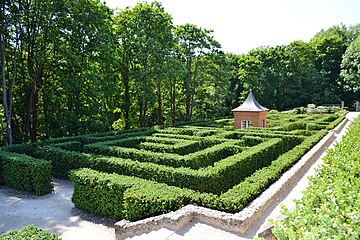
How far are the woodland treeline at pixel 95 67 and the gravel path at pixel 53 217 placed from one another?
28.3 feet

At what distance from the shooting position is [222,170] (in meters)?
9.02

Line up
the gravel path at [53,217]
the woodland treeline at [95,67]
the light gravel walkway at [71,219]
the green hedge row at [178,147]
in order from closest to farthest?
the light gravel walkway at [71,219]
the gravel path at [53,217]
the green hedge row at [178,147]
the woodland treeline at [95,67]

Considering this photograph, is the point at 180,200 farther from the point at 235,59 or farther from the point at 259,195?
the point at 235,59

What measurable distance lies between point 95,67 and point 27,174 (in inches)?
515

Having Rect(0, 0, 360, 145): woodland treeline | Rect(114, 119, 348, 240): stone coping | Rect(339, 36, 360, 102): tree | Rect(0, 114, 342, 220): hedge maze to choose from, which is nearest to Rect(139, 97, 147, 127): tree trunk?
Rect(0, 0, 360, 145): woodland treeline

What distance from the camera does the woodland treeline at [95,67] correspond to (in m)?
18.2

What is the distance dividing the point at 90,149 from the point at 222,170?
23.4 ft

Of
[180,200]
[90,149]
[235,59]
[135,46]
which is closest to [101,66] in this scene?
[135,46]

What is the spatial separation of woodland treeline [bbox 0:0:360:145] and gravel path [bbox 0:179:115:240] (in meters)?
8.62

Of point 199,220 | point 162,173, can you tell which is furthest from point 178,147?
point 199,220

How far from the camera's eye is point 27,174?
1042 centimetres

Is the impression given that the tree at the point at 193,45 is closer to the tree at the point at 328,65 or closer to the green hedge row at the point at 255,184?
the green hedge row at the point at 255,184

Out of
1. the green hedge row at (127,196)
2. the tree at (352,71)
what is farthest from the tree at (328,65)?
the green hedge row at (127,196)

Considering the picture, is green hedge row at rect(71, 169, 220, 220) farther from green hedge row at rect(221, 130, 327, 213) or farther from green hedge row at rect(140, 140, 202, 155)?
green hedge row at rect(140, 140, 202, 155)
